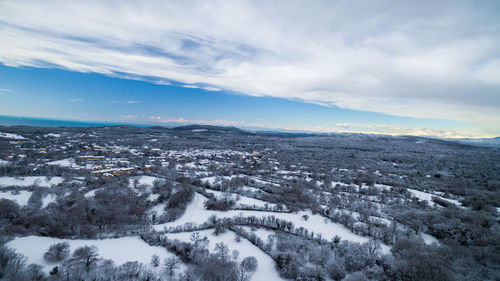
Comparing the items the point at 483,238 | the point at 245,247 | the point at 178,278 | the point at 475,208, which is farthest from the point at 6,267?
the point at 475,208

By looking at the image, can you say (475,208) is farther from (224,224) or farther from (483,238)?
(224,224)

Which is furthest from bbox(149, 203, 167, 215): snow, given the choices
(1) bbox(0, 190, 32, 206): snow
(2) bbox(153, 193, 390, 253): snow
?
(1) bbox(0, 190, 32, 206): snow

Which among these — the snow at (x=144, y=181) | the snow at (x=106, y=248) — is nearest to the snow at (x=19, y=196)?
the snow at (x=144, y=181)

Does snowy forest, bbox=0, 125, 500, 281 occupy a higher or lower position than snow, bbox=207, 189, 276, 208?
higher

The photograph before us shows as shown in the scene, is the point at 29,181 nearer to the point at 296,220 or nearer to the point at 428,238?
the point at 296,220

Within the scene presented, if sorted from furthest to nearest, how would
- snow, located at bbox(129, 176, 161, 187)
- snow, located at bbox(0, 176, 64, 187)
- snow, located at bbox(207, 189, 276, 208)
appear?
snow, located at bbox(129, 176, 161, 187)
snow, located at bbox(0, 176, 64, 187)
snow, located at bbox(207, 189, 276, 208)

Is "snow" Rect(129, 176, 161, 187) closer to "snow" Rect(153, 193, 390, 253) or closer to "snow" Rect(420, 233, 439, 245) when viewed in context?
"snow" Rect(153, 193, 390, 253)
